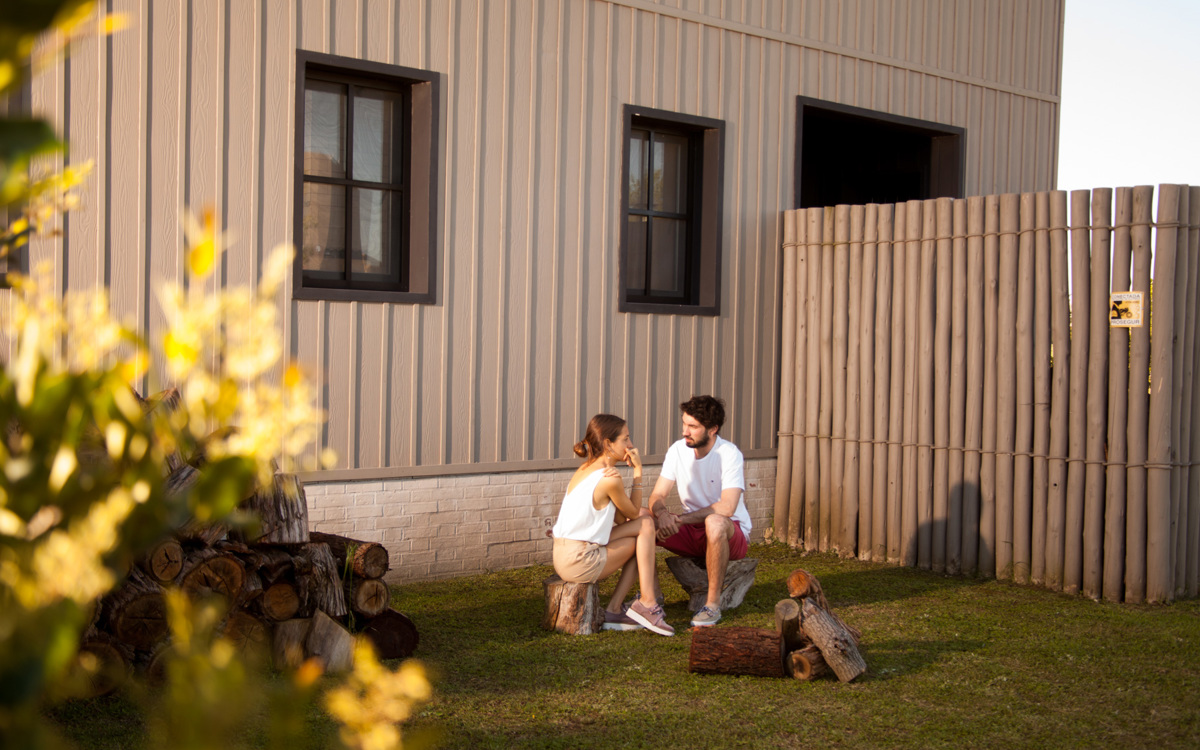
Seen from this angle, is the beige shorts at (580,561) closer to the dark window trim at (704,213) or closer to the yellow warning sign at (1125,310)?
the dark window trim at (704,213)

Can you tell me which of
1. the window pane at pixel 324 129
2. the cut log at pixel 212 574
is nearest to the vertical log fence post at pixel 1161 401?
the window pane at pixel 324 129

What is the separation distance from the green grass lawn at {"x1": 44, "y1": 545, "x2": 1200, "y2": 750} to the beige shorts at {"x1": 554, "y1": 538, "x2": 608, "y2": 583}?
1.13 feet

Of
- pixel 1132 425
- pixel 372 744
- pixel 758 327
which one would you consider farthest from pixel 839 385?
pixel 372 744

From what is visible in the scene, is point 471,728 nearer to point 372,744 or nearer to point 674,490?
point 372,744

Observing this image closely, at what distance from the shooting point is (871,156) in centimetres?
1109

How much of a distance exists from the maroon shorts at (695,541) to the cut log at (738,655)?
1.50 meters

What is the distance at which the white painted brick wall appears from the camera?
7.03 meters

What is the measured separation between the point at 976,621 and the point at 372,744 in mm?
6024

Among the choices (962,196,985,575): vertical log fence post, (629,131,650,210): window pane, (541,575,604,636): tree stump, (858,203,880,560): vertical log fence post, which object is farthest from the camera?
(629,131,650,210): window pane

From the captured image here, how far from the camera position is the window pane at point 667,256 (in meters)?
8.75

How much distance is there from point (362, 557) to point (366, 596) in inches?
7.8

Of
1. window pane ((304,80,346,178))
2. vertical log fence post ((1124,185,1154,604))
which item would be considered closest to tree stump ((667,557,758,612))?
vertical log fence post ((1124,185,1154,604))

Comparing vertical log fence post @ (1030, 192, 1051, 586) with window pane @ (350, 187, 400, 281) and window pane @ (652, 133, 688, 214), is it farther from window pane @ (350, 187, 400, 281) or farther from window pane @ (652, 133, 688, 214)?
window pane @ (350, 187, 400, 281)

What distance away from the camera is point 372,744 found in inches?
42.7
